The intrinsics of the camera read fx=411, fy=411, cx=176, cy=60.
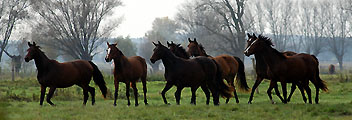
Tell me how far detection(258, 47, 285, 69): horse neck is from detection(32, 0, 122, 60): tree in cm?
3295

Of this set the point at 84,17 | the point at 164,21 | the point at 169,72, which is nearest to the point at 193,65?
the point at 169,72

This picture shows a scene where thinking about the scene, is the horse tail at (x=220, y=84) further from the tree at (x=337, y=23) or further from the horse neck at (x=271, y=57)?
the tree at (x=337, y=23)

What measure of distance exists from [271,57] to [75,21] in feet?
112

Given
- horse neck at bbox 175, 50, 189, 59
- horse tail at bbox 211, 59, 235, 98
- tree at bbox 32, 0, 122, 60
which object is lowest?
horse tail at bbox 211, 59, 235, 98

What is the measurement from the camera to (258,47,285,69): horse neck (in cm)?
1127

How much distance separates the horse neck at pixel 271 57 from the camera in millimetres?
11273

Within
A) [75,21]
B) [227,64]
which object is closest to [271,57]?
[227,64]

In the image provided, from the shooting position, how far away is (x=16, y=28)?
146ft

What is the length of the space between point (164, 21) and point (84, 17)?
64.2 meters

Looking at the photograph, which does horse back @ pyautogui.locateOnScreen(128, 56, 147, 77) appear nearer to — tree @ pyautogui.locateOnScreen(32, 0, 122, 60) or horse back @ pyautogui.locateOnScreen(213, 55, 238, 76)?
horse back @ pyautogui.locateOnScreen(213, 55, 238, 76)

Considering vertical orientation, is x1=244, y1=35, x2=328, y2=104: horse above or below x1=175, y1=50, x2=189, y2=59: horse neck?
below

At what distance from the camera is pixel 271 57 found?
11305 millimetres

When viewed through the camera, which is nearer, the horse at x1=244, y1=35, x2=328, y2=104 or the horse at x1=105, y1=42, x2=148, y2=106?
the horse at x1=244, y1=35, x2=328, y2=104

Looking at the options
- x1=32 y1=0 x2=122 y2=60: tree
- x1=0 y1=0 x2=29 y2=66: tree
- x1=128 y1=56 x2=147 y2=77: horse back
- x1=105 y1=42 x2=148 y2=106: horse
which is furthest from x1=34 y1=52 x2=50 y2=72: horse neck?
x1=0 y1=0 x2=29 y2=66: tree
